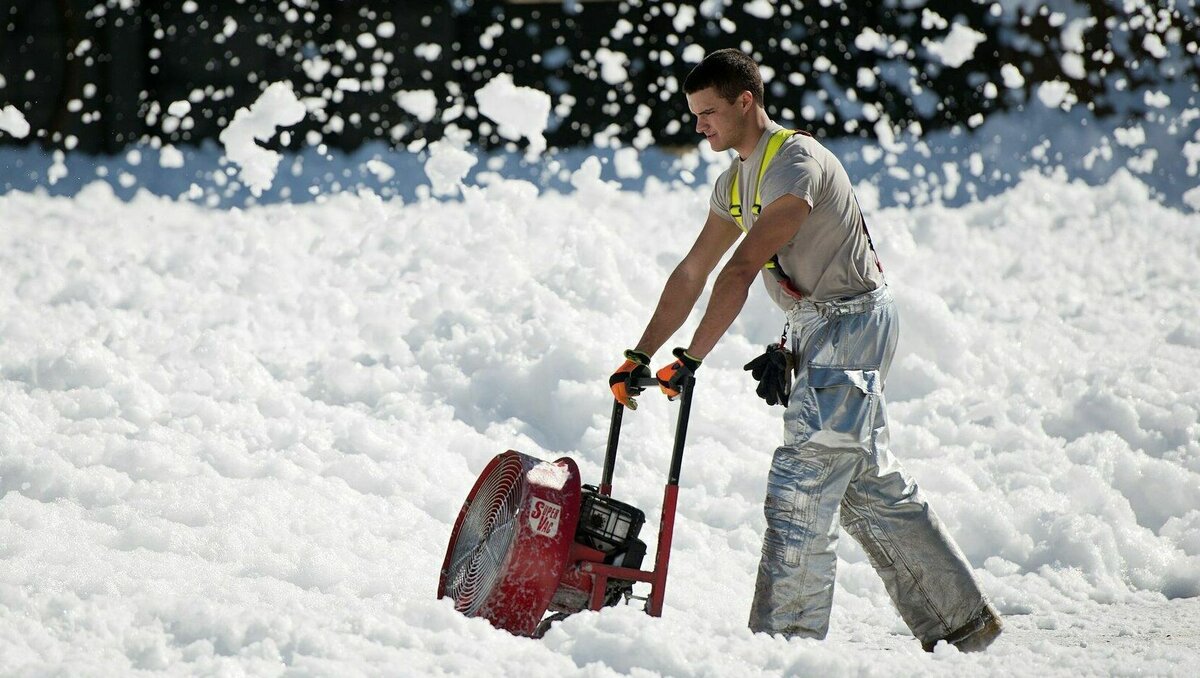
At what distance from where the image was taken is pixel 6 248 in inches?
285

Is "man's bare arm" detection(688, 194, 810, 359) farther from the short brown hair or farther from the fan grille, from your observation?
the fan grille

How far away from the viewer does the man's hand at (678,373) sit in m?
2.99

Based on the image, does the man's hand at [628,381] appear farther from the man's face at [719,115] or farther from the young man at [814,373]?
the man's face at [719,115]

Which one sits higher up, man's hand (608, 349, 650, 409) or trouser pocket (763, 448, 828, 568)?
man's hand (608, 349, 650, 409)

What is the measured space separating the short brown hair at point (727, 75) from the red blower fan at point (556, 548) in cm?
78

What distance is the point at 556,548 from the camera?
2.89m

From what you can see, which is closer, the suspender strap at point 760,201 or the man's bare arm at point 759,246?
the man's bare arm at point 759,246

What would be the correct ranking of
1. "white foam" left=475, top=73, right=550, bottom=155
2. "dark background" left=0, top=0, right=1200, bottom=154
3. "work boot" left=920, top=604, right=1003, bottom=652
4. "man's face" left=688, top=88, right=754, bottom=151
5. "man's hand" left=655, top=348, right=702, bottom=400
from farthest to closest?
"white foam" left=475, top=73, right=550, bottom=155 < "dark background" left=0, top=0, right=1200, bottom=154 < "work boot" left=920, top=604, right=1003, bottom=652 < "man's face" left=688, top=88, right=754, bottom=151 < "man's hand" left=655, top=348, right=702, bottom=400

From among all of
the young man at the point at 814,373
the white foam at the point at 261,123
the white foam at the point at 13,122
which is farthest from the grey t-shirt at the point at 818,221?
the white foam at the point at 13,122

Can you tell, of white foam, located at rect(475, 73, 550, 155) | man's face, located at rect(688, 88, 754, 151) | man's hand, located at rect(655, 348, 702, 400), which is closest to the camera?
man's hand, located at rect(655, 348, 702, 400)

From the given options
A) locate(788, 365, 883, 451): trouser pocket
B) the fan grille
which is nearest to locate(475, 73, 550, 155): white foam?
the fan grille

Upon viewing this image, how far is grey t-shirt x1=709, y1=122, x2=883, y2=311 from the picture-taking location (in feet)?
9.89

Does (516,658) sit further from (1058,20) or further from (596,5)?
(1058,20)

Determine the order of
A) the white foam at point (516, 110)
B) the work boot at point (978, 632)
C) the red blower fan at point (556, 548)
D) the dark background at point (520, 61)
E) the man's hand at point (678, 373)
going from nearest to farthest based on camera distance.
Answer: the red blower fan at point (556, 548)
the man's hand at point (678, 373)
the work boot at point (978, 632)
the dark background at point (520, 61)
the white foam at point (516, 110)
